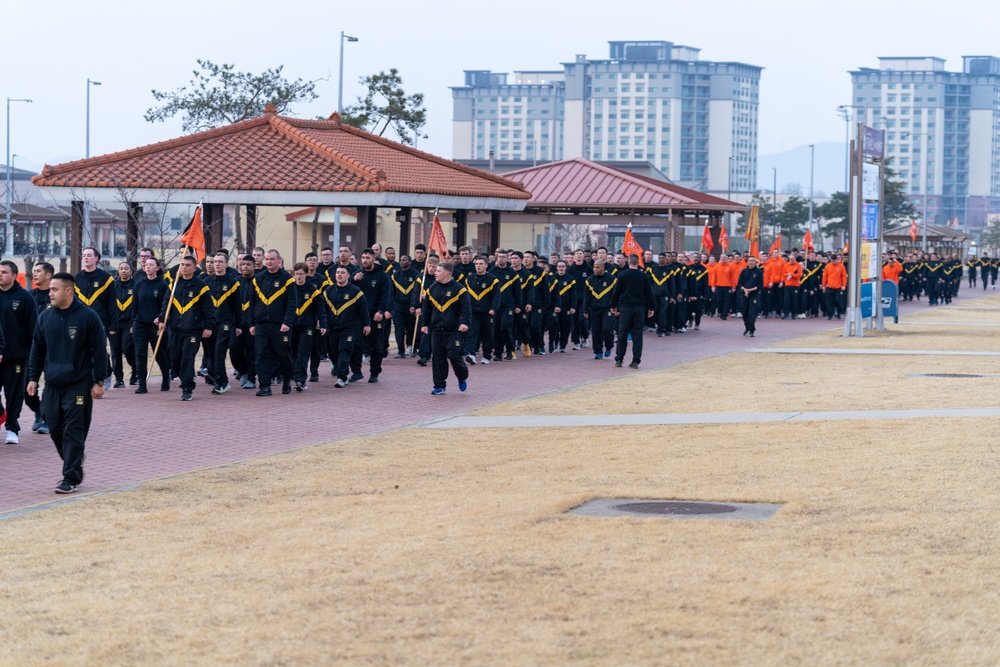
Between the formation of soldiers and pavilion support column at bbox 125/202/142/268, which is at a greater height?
pavilion support column at bbox 125/202/142/268

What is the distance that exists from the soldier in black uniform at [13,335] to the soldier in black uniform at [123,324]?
4509 millimetres

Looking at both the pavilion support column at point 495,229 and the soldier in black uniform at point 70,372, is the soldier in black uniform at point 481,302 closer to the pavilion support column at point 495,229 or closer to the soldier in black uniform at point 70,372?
the soldier in black uniform at point 70,372

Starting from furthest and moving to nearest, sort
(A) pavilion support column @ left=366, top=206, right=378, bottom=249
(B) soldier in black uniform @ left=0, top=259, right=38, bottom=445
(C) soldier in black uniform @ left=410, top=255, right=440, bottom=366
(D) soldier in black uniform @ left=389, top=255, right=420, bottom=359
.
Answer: (A) pavilion support column @ left=366, top=206, right=378, bottom=249, (D) soldier in black uniform @ left=389, top=255, right=420, bottom=359, (C) soldier in black uniform @ left=410, top=255, right=440, bottom=366, (B) soldier in black uniform @ left=0, top=259, right=38, bottom=445

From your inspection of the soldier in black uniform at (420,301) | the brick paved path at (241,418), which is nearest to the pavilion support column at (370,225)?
the soldier in black uniform at (420,301)

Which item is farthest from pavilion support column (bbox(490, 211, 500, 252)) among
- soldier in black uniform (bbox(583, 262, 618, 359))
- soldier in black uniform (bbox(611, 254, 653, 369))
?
soldier in black uniform (bbox(611, 254, 653, 369))

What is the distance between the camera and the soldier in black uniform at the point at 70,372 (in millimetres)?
11281

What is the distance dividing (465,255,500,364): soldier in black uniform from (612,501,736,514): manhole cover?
492 inches

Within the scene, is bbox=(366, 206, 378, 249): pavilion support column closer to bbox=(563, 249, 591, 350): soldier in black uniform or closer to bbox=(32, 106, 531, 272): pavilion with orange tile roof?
bbox=(32, 106, 531, 272): pavilion with orange tile roof

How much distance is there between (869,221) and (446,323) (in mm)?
15424

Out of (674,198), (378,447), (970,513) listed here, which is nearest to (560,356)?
(378,447)

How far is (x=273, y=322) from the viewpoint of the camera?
1847cm

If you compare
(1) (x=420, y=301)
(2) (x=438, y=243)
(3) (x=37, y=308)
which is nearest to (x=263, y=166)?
(2) (x=438, y=243)

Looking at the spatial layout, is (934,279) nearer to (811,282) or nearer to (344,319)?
(811,282)

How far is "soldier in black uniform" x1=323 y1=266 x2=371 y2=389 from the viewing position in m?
19.4
